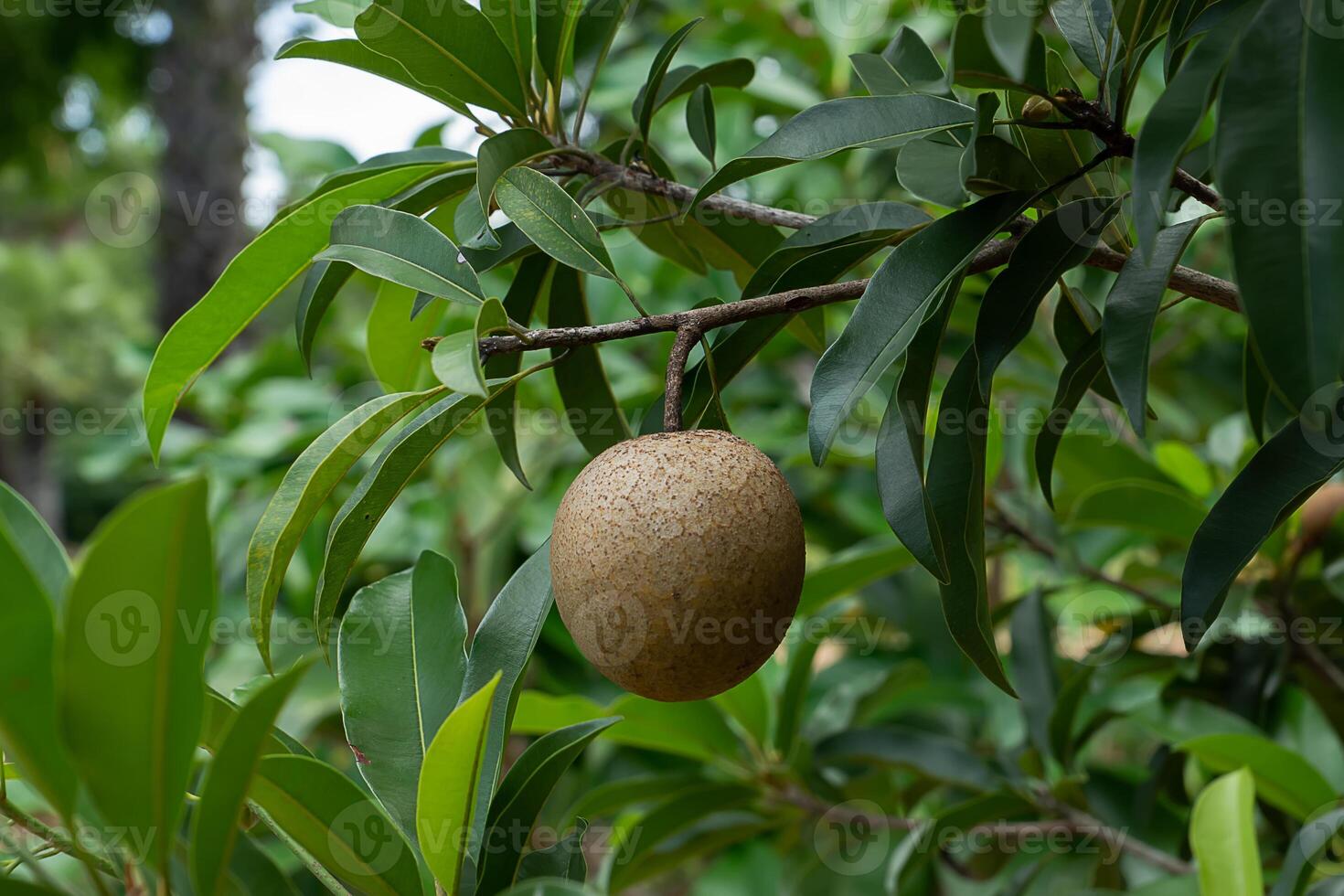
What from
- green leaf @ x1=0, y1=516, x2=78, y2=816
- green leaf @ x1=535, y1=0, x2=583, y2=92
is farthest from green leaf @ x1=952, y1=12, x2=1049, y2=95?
green leaf @ x1=0, y1=516, x2=78, y2=816

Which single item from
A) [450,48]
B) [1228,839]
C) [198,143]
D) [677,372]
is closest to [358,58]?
[450,48]

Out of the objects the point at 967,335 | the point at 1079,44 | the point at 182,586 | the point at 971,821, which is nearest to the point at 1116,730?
the point at 967,335

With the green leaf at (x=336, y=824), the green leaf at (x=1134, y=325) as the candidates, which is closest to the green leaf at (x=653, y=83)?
the green leaf at (x=1134, y=325)

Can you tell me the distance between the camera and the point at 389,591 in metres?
0.58

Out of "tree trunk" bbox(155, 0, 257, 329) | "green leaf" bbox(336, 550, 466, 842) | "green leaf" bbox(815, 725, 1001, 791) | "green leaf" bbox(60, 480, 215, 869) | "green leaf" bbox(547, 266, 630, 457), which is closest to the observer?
"green leaf" bbox(60, 480, 215, 869)

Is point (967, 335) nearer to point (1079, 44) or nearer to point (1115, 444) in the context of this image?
point (1115, 444)

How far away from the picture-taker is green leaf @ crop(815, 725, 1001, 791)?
3.16 ft

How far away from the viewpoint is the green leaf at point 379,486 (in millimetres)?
479

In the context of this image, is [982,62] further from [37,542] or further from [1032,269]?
[37,542]

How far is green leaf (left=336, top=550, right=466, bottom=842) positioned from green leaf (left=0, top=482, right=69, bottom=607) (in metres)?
0.13

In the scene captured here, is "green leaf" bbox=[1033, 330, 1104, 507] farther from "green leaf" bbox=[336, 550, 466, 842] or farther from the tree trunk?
the tree trunk

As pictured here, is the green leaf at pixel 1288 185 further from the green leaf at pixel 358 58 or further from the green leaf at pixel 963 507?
the green leaf at pixel 358 58

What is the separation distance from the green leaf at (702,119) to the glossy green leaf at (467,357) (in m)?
0.27

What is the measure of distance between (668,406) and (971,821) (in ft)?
1.83
